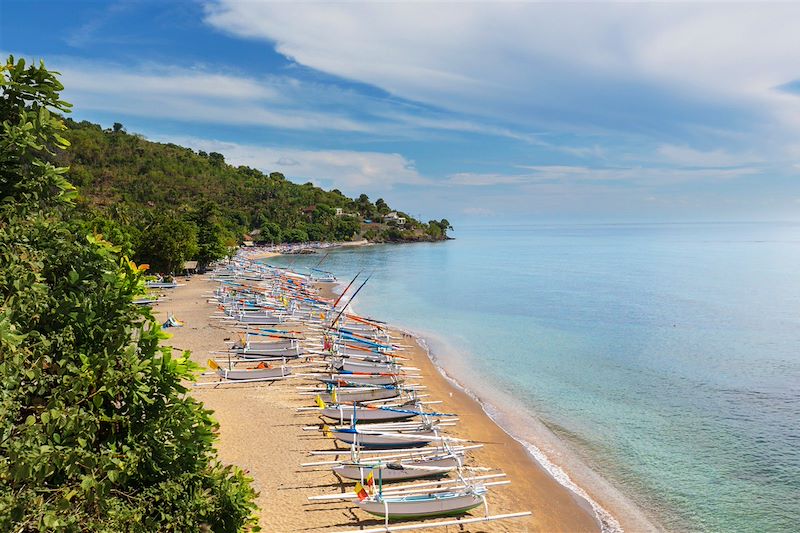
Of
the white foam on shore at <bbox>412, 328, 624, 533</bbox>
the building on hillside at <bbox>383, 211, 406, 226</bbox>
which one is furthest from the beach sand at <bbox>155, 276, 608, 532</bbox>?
the building on hillside at <bbox>383, 211, 406, 226</bbox>

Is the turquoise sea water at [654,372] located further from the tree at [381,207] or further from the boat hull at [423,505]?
the tree at [381,207]

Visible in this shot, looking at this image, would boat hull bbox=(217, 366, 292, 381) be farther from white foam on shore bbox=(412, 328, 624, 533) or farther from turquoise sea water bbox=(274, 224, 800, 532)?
turquoise sea water bbox=(274, 224, 800, 532)

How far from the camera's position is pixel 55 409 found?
532 cm

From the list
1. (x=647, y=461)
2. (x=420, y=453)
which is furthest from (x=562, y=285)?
(x=420, y=453)

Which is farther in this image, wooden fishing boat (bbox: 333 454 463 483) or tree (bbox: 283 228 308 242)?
tree (bbox: 283 228 308 242)

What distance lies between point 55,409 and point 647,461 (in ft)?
63.7

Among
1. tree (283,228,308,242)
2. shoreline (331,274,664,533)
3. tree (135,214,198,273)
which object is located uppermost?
tree (283,228,308,242)

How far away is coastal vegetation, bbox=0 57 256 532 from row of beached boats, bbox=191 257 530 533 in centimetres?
685

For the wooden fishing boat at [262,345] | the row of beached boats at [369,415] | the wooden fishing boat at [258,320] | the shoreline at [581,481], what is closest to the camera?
the row of beached boats at [369,415]

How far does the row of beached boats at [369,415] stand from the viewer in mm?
12906

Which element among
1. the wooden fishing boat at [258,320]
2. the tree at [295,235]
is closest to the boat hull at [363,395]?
the wooden fishing boat at [258,320]

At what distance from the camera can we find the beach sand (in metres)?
12.9

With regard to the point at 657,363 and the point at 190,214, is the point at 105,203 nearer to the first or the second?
the point at 190,214

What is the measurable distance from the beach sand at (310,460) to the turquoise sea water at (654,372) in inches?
103
